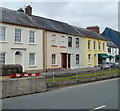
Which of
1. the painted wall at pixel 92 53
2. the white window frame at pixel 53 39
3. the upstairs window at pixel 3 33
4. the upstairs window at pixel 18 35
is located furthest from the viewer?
the painted wall at pixel 92 53

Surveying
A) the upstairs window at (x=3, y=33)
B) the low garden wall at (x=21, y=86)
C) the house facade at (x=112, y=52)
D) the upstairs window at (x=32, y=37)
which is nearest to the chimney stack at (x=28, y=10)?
the upstairs window at (x=32, y=37)

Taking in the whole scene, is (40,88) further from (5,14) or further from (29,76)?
(5,14)

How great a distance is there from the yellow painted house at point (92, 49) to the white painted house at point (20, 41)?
491 inches

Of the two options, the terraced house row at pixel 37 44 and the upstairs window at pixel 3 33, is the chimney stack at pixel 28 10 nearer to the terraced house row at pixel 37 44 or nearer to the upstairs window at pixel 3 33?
the terraced house row at pixel 37 44

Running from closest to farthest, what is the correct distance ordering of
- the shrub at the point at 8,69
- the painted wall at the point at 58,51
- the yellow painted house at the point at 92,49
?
the shrub at the point at 8,69
the painted wall at the point at 58,51
the yellow painted house at the point at 92,49

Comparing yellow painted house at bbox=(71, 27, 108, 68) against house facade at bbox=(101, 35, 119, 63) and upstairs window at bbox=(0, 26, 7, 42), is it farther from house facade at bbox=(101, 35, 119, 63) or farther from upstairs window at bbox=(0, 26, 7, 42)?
upstairs window at bbox=(0, 26, 7, 42)

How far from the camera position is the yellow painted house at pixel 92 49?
3681cm

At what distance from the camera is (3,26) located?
22.2m

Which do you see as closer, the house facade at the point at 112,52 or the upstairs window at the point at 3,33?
the upstairs window at the point at 3,33

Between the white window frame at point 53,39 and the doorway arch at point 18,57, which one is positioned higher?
the white window frame at point 53,39

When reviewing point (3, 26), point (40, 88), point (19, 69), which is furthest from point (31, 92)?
point (3, 26)

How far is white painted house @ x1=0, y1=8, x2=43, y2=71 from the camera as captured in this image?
22.4 m

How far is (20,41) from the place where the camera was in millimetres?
24219

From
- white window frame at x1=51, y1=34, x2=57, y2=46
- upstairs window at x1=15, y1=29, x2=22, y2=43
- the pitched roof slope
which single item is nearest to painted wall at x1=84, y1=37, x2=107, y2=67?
the pitched roof slope
